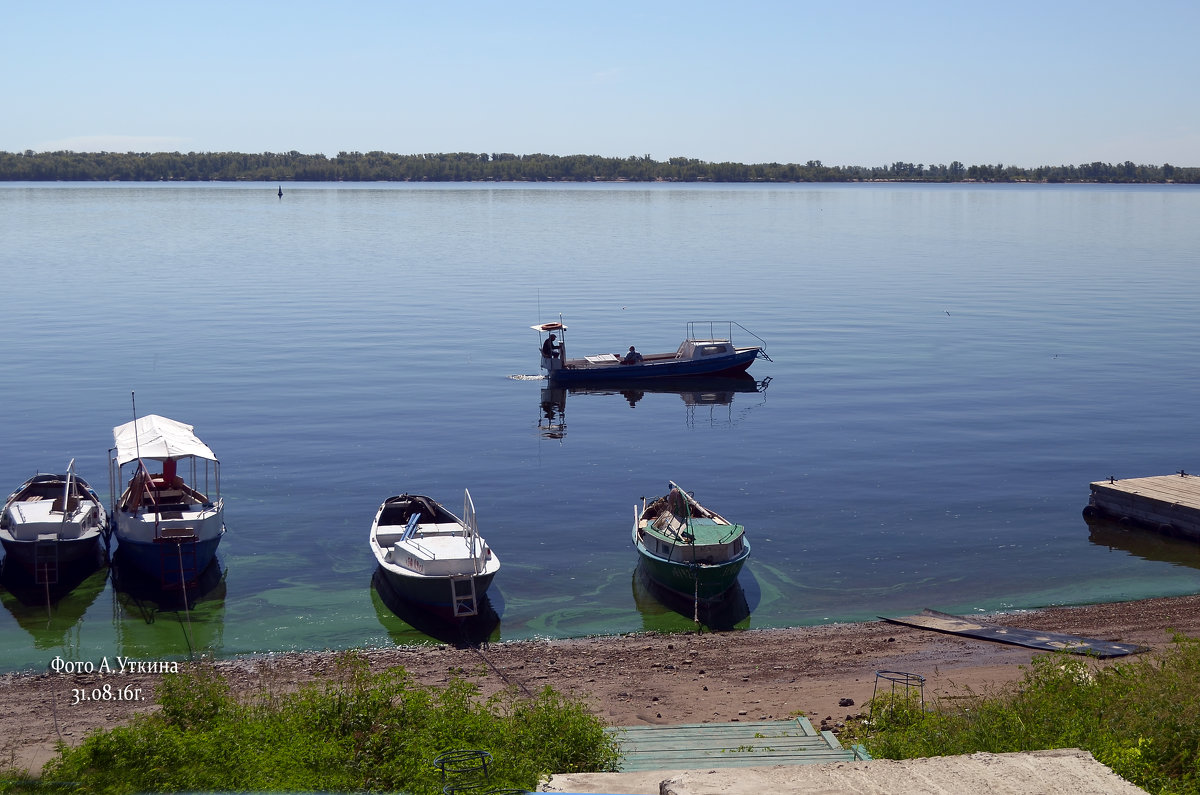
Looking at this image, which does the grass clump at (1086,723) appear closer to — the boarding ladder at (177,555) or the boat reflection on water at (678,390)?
the boarding ladder at (177,555)

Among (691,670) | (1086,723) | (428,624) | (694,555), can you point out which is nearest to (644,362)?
(694,555)

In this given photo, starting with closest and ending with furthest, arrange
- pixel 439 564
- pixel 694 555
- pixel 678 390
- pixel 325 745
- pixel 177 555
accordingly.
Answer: pixel 325 745
pixel 439 564
pixel 694 555
pixel 177 555
pixel 678 390

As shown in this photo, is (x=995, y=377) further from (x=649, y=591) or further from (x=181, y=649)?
(x=181, y=649)

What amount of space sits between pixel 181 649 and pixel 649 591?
11488 mm

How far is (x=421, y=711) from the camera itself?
16.9m

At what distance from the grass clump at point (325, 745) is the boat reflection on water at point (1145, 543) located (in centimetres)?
2253

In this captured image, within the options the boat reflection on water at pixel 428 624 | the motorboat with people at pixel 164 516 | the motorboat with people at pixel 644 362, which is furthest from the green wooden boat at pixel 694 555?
the motorboat with people at pixel 644 362

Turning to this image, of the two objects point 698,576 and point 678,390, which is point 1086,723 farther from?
point 678,390

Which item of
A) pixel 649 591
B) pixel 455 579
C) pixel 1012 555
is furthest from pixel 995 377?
pixel 455 579

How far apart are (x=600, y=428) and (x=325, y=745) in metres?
35.3

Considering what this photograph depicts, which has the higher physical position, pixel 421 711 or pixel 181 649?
pixel 421 711

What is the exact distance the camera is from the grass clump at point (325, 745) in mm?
14414

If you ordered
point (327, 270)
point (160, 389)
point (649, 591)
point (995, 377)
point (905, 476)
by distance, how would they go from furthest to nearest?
point (327, 270) → point (995, 377) → point (160, 389) → point (905, 476) → point (649, 591)

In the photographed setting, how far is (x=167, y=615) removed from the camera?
27984 mm
